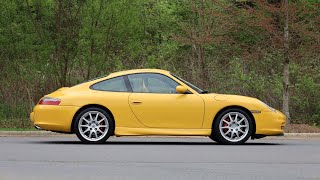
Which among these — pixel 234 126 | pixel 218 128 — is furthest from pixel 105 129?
pixel 234 126

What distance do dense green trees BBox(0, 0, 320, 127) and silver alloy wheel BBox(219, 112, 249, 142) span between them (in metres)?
5.95

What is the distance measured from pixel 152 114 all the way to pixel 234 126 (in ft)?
5.22

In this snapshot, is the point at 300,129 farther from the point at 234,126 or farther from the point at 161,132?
the point at 161,132

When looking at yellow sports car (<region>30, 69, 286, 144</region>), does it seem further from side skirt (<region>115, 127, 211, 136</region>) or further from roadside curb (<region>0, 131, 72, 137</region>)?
roadside curb (<region>0, 131, 72, 137</region>)

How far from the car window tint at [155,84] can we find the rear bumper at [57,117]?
1.32 metres

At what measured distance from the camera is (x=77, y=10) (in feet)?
80.9

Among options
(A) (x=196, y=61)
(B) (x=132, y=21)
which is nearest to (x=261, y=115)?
(B) (x=132, y=21)

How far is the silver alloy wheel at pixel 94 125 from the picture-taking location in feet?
55.4

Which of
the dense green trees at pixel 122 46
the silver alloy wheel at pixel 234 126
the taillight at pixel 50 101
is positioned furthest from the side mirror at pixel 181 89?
the dense green trees at pixel 122 46

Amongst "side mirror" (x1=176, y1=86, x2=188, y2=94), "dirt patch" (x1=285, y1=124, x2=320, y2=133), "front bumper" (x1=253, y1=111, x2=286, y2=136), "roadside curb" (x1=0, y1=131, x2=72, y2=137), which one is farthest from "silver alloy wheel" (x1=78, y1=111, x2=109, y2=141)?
"dirt patch" (x1=285, y1=124, x2=320, y2=133)

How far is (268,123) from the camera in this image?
17266 mm

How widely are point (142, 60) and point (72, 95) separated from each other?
1029cm

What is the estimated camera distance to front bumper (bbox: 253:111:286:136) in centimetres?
1719
